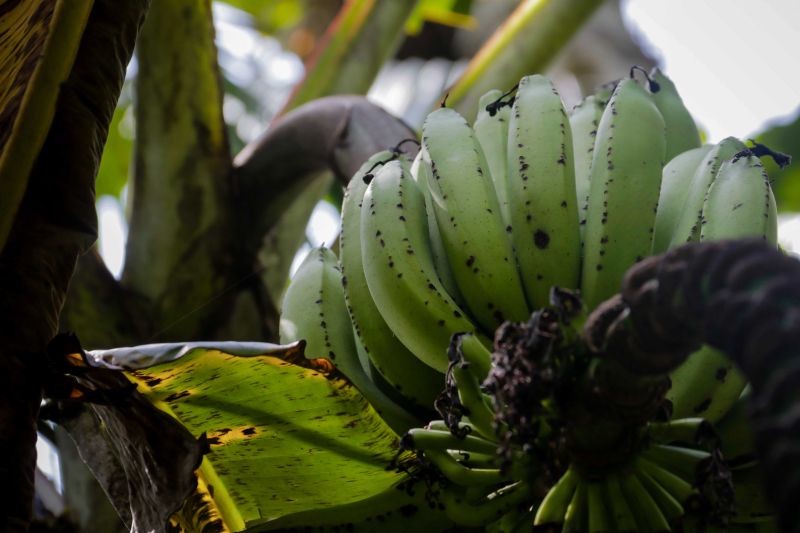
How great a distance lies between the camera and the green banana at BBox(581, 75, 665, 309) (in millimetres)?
948

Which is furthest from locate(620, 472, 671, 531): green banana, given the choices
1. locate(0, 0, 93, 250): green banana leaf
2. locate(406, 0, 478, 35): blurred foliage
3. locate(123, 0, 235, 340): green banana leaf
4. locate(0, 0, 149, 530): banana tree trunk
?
locate(406, 0, 478, 35): blurred foliage

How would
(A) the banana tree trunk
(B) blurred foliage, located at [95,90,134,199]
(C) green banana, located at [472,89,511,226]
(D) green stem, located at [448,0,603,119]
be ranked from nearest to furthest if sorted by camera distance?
(A) the banana tree trunk < (C) green banana, located at [472,89,511,226] < (D) green stem, located at [448,0,603,119] < (B) blurred foliage, located at [95,90,134,199]

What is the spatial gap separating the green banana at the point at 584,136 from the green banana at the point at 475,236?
0.10m

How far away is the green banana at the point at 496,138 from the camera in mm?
1084

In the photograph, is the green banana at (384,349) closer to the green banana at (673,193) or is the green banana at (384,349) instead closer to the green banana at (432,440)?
the green banana at (432,440)

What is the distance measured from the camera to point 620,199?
96cm

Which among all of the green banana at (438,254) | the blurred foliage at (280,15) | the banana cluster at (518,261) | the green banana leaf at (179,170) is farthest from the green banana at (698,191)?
the blurred foliage at (280,15)

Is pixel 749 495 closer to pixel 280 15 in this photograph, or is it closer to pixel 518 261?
pixel 518 261

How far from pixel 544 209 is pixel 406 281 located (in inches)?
6.4

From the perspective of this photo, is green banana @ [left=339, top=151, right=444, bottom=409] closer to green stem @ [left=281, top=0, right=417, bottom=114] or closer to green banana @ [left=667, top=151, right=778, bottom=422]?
green banana @ [left=667, top=151, right=778, bottom=422]

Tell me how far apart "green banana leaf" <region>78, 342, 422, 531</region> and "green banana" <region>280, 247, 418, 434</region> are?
9cm

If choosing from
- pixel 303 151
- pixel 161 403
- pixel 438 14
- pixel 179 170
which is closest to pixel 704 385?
pixel 161 403

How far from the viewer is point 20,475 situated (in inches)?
33.9

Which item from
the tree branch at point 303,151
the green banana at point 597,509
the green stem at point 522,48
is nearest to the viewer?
the green banana at point 597,509
